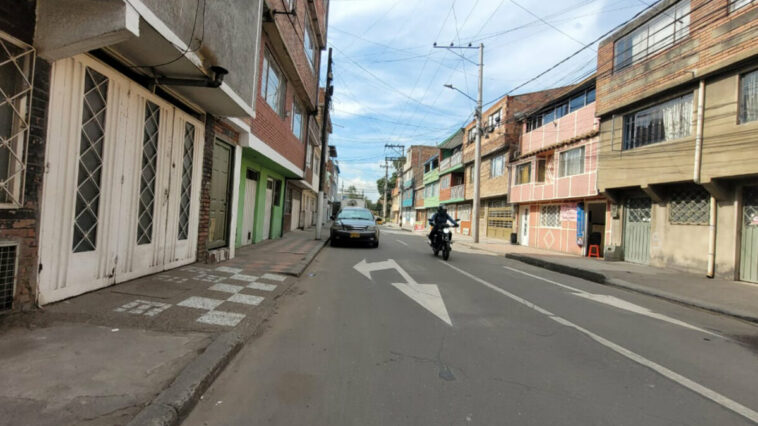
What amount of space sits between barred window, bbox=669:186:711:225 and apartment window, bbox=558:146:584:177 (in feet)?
15.6

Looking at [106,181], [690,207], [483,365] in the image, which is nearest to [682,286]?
[690,207]

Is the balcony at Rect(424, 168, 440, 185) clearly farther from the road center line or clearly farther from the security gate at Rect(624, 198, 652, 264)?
the road center line

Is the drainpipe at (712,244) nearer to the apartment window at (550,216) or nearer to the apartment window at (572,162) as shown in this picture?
the apartment window at (572,162)

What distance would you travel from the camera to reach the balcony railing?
3138 centimetres

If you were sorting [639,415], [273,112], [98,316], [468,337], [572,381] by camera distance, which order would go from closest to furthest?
[639,415]
[572,381]
[98,316]
[468,337]
[273,112]

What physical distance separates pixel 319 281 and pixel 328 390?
4482mm

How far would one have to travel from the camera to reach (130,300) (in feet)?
14.7

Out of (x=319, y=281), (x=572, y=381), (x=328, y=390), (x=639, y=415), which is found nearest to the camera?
(x=639, y=415)

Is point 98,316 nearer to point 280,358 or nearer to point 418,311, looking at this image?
point 280,358

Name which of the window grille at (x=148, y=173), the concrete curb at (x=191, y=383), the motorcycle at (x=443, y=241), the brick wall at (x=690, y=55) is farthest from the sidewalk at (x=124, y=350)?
the brick wall at (x=690, y=55)

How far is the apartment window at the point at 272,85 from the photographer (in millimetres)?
9676

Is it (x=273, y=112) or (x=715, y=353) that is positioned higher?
(x=273, y=112)

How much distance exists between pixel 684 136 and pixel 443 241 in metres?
7.53

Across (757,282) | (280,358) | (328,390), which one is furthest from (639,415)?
(757,282)
